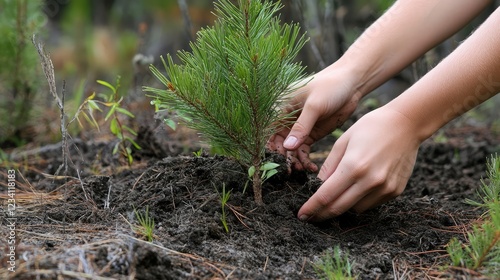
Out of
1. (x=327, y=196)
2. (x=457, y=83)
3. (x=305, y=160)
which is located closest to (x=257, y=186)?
(x=327, y=196)

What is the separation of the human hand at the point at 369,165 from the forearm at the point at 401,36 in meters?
0.48

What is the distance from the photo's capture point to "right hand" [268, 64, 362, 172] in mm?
1993

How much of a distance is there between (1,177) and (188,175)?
115cm

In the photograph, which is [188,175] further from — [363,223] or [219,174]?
[363,223]

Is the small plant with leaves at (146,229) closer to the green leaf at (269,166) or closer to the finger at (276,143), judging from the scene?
the green leaf at (269,166)

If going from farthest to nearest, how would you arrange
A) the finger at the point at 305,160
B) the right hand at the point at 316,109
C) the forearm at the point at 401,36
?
1. the forearm at the point at 401,36
2. the finger at the point at 305,160
3. the right hand at the point at 316,109

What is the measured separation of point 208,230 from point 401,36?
1.15 meters

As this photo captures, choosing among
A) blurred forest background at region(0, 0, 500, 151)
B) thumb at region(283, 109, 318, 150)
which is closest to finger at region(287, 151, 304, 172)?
thumb at region(283, 109, 318, 150)

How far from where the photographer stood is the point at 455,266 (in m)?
1.55

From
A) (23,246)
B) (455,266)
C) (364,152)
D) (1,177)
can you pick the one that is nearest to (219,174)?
(364,152)

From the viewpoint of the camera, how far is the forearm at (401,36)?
2.25 m

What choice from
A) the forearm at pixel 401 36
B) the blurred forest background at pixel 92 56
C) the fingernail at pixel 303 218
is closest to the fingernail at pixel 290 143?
the fingernail at pixel 303 218

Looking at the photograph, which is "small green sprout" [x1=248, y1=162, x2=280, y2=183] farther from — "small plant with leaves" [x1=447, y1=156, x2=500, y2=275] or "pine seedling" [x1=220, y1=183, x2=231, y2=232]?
"small plant with leaves" [x1=447, y1=156, x2=500, y2=275]

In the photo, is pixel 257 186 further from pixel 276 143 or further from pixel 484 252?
pixel 484 252
